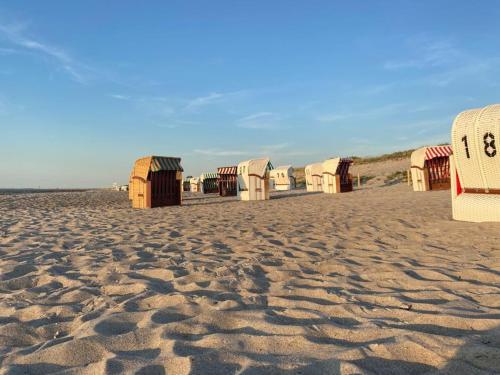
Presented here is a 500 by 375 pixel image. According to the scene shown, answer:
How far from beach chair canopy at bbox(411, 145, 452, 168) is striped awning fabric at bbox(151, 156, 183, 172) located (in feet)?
39.3

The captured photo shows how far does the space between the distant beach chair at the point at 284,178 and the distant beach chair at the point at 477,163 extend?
978 inches

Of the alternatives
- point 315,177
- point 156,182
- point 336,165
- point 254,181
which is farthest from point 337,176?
point 156,182

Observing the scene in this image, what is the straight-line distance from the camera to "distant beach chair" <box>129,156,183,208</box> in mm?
14508

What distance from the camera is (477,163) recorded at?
6.81 meters

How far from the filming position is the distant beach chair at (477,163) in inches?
254

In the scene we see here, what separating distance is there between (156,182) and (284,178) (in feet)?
62.3

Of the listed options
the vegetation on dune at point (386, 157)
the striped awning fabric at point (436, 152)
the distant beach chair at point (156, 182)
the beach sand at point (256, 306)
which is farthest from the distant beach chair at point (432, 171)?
the vegetation on dune at point (386, 157)

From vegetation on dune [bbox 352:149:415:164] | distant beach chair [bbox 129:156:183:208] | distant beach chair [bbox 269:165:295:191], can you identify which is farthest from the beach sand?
vegetation on dune [bbox 352:149:415:164]

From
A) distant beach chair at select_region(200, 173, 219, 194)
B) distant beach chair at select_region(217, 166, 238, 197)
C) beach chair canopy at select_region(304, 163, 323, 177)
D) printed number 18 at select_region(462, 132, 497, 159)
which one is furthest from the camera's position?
distant beach chair at select_region(200, 173, 219, 194)

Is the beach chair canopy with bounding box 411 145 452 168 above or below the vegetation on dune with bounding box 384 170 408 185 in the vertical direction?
above

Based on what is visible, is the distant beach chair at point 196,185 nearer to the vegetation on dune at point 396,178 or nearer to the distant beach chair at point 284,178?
the distant beach chair at point 284,178

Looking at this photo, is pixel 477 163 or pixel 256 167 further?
pixel 256 167

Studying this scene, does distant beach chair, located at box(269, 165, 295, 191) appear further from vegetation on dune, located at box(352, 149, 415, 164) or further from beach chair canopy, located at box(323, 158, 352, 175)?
vegetation on dune, located at box(352, 149, 415, 164)

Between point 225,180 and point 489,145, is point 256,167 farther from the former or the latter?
point 489,145
